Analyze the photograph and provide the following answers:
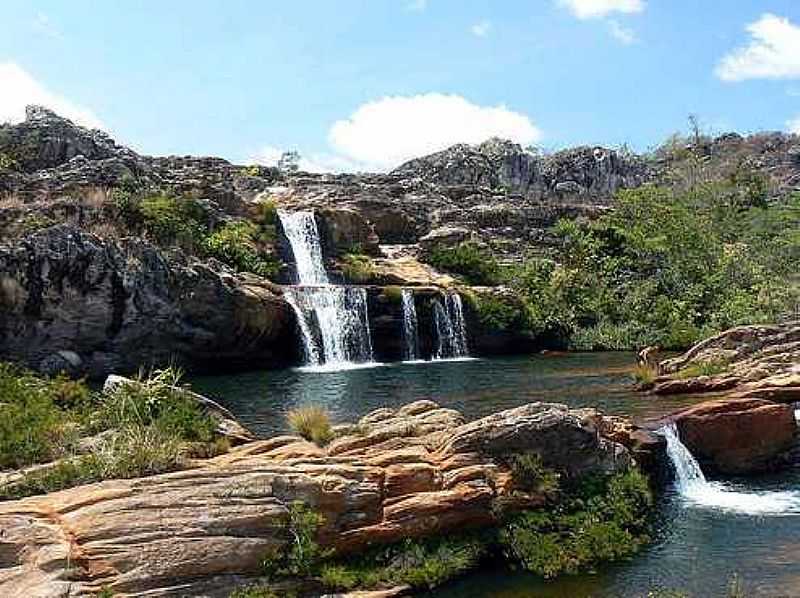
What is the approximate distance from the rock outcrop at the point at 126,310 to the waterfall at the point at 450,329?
649 cm

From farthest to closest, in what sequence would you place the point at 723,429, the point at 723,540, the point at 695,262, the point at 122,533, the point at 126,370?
the point at 695,262, the point at 126,370, the point at 723,429, the point at 723,540, the point at 122,533

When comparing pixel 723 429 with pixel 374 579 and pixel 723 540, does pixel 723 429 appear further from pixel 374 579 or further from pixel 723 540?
pixel 374 579

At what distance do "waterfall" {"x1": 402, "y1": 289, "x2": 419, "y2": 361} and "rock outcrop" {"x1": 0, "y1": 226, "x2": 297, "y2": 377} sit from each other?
16.1ft

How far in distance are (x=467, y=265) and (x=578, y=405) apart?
2341 centimetres

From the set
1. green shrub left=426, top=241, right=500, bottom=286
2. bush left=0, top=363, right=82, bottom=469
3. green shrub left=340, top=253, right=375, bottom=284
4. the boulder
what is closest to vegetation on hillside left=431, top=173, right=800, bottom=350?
green shrub left=426, top=241, right=500, bottom=286

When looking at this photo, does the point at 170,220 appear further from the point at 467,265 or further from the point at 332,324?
the point at 467,265

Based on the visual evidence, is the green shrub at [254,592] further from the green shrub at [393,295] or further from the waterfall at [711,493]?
the green shrub at [393,295]

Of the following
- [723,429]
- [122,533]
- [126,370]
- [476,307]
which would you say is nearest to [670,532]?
[723,429]

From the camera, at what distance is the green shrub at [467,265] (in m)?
42.2

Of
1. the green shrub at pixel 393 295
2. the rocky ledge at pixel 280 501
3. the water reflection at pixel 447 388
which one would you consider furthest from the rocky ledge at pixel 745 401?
the green shrub at pixel 393 295

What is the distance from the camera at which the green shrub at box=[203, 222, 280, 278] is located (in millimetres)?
35500

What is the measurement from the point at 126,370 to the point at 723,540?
73.3ft

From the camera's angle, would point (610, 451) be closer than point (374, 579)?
No

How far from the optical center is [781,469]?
52.6ft
